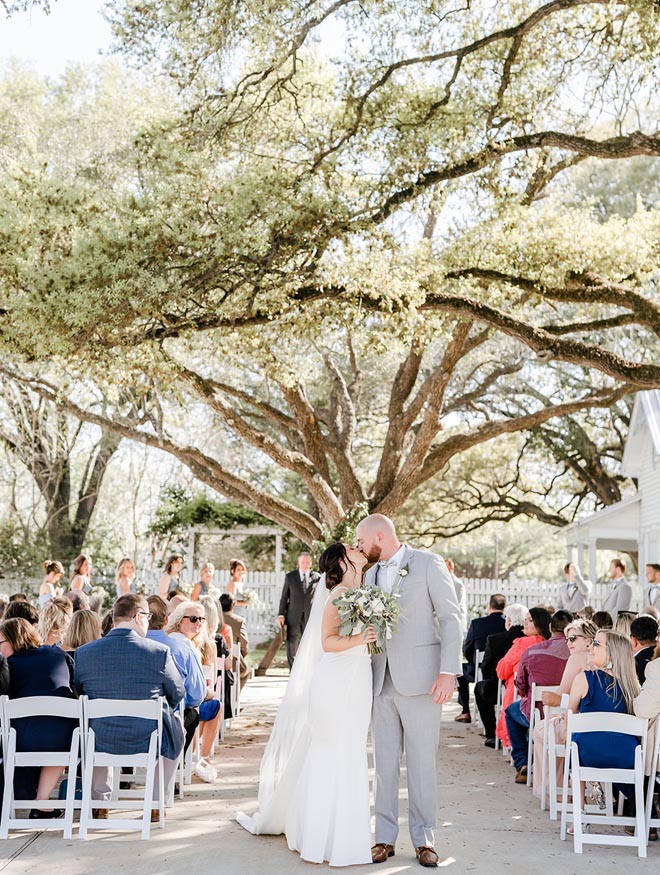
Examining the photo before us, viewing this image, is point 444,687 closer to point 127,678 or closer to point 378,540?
point 378,540

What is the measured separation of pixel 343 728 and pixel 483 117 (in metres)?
7.98

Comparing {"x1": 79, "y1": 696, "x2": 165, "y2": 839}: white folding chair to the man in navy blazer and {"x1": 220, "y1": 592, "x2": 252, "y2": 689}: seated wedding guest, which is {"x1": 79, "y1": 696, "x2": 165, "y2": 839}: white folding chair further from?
{"x1": 220, "y1": 592, "x2": 252, "y2": 689}: seated wedding guest

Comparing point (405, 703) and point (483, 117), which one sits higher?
point (483, 117)

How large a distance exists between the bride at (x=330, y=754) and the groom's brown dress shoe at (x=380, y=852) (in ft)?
0.22

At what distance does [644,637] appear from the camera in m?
8.20

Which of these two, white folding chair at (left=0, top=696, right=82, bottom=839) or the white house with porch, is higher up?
the white house with porch

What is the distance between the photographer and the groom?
20.2 ft

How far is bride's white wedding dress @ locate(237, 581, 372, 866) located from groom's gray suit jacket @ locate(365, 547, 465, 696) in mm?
204

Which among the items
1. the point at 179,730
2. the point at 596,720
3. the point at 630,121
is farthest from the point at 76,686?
the point at 630,121

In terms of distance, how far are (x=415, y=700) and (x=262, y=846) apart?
1.37 meters

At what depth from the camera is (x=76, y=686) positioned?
6.78 meters

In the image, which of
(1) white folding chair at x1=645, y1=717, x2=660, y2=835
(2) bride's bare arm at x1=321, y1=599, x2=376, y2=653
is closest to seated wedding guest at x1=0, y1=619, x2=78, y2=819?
(2) bride's bare arm at x1=321, y1=599, x2=376, y2=653

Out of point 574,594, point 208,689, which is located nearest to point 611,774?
point 208,689

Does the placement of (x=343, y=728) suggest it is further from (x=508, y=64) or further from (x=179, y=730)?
(x=508, y=64)
